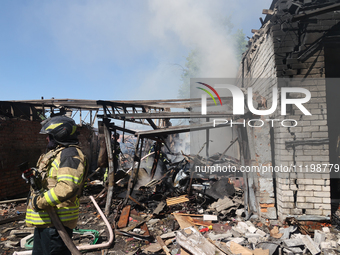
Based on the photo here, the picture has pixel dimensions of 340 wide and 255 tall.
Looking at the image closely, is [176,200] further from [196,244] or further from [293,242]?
[293,242]

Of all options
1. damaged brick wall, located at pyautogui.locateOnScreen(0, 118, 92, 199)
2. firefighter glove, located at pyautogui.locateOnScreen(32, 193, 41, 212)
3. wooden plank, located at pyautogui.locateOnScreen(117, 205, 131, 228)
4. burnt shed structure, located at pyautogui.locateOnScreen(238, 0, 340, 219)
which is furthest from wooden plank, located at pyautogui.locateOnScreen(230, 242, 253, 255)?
damaged brick wall, located at pyautogui.locateOnScreen(0, 118, 92, 199)

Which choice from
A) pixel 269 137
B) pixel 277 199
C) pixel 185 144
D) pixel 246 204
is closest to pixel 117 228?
pixel 246 204

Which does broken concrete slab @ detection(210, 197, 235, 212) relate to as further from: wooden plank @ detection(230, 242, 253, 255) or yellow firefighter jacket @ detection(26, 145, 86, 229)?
yellow firefighter jacket @ detection(26, 145, 86, 229)

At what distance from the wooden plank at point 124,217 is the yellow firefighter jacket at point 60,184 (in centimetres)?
274

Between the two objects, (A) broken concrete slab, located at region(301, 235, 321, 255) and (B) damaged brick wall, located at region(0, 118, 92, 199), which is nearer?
(A) broken concrete slab, located at region(301, 235, 321, 255)

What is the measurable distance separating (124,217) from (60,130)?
348 cm

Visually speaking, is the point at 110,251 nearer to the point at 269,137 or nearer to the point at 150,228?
the point at 150,228

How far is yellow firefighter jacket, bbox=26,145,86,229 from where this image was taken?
2.06 meters

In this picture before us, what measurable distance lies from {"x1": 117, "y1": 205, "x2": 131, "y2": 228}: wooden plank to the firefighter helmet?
3111mm

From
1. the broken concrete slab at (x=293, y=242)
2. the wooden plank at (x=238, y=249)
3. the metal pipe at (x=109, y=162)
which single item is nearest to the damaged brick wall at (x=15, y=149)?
the metal pipe at (x=109, y=162)

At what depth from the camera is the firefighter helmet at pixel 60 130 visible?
238 cm

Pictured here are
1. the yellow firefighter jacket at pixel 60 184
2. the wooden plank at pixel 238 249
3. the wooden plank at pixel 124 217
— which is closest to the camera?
the yellow firefighter jacket at pixel 60 184

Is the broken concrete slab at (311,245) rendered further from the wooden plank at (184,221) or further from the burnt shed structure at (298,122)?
the wooden plank at (184,221)

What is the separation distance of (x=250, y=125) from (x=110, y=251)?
3885 millimetres
